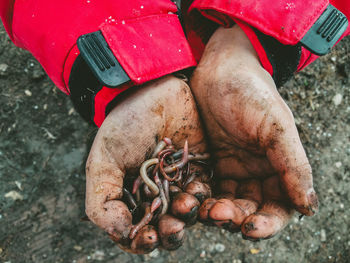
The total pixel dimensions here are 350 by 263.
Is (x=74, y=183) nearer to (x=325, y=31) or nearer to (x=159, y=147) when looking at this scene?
(x=159, y=147)

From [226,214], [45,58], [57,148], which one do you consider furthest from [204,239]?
[45,58]

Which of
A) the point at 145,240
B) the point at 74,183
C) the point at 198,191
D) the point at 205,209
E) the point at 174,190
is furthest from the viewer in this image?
the point at 74,183

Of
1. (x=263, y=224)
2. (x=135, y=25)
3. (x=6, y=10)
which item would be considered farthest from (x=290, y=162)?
(x=6, y=10)

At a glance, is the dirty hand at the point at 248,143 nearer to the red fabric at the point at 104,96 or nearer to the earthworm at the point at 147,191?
the earthworm at the point at 147,191

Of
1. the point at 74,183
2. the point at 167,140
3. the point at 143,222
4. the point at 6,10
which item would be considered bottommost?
the point at 74,183

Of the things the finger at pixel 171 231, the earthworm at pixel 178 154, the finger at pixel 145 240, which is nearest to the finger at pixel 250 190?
the earthworm at pixel 178 154

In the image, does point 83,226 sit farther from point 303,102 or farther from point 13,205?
Answer: point 303,102

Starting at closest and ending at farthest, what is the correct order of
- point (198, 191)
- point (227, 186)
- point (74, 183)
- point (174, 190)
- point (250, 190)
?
point (198, 191)
point (174, 190)
point (250, 190)
point (227, 186)
point (74, 183)
